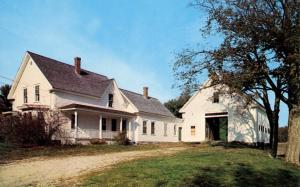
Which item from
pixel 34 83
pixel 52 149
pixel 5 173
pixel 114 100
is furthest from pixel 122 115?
pixel 5 173

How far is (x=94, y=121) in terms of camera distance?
3912 centimetres

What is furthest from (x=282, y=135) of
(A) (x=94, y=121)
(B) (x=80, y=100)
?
(B) (x=80, y=100)

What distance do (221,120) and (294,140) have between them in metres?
23.3

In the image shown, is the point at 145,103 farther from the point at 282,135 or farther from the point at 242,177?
the point at 242,177

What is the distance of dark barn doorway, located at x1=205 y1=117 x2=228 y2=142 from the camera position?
43.1 metres

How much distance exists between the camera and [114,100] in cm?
4359

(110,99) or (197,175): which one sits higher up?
(110,99)

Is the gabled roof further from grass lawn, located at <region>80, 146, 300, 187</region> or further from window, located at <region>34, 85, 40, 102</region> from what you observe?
grass lawn, located at <region>80, 146, 300, 187</region>

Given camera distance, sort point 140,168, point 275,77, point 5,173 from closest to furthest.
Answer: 1. point 140,168
2. point 5,173
3. point 275,77

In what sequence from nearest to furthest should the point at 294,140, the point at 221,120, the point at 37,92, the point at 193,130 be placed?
the point at 294,140 → the point at 37,92 → the point at 193,130 → the point at 221,120

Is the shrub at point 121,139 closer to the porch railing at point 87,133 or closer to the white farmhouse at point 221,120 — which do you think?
the porch railing at point 87,133

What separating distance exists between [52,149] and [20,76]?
14.8m

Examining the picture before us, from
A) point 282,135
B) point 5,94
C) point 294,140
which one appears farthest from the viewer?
point 282,135

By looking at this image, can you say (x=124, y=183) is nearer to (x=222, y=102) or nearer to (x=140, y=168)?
(x=140, y=168)
